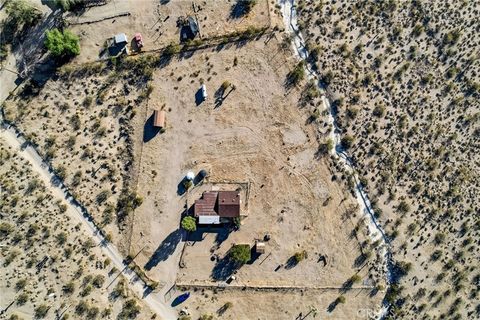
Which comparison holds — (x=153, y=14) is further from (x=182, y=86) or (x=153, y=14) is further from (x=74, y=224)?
(x=74, y=224)

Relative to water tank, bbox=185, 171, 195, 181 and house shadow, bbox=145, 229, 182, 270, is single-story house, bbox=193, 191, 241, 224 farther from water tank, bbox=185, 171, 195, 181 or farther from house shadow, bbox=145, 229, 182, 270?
house shadow, bbox=145, 229, 182, 270

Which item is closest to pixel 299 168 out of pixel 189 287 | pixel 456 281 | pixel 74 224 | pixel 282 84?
pixel 282 84

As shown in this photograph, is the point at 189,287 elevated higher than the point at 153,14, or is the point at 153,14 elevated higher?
the point at 153,14

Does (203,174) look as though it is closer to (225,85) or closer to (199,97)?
(199,97)

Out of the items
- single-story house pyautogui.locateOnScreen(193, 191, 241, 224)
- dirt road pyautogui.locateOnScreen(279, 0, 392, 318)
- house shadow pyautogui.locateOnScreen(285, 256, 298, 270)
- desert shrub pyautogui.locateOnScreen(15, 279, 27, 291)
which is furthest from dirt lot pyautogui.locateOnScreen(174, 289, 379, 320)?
desert shrub pyautogui.locateOnScreen(15, 279, 27, 291)

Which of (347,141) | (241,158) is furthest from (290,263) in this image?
(347,141)
